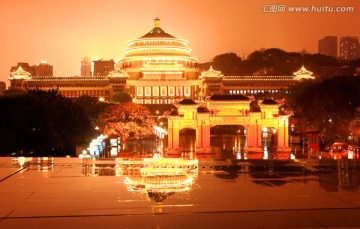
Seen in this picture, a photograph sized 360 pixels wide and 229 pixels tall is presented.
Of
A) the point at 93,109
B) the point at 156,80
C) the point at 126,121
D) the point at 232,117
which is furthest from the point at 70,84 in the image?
the point at 232,117

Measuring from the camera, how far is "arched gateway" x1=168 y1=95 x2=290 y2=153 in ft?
141

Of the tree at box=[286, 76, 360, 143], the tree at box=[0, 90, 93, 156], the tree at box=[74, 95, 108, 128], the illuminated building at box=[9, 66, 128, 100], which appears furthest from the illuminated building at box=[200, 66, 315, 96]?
the tree at box=[0, 90, 93, 156]

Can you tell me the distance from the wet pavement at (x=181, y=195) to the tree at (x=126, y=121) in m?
32.6

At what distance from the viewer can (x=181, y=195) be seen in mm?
11797

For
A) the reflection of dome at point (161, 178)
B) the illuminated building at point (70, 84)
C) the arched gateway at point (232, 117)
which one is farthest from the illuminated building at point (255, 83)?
the reflection of dome at point (161, 178)

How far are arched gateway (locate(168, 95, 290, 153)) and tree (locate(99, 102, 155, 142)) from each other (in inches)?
369

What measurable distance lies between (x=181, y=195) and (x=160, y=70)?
334 ft

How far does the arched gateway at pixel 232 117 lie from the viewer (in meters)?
43.1

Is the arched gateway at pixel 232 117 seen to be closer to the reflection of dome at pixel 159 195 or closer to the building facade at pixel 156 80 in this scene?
the reflection of dome at pixel 159 195

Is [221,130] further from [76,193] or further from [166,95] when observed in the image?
[76,193]

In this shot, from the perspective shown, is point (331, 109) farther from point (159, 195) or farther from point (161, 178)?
point (159, 195)

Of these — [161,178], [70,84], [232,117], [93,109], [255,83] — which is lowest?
[161,178]

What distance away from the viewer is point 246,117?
4350 cm

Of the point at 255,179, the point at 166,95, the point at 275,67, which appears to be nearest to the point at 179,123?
the point at 255,179
